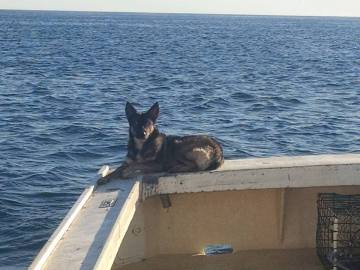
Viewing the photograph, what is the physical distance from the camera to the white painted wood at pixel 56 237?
4441mm

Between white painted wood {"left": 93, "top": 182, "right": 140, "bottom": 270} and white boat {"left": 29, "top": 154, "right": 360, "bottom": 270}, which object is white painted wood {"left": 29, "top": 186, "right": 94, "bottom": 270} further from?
white painted wood {"left": 93, "top": 182, "right": 140, "bottom": 270}

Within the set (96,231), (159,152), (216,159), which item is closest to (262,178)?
(216,159)

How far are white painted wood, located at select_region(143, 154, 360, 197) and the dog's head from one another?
53.4 inches

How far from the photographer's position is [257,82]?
35344 mm

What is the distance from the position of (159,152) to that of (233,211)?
110 cm

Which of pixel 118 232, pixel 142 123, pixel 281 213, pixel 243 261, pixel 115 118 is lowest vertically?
pixel 115 118

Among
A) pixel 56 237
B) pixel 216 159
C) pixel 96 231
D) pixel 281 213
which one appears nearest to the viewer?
pixel 56 237

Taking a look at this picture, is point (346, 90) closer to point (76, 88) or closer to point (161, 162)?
point (76, 88)

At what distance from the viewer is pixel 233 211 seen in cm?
719

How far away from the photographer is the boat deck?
6.94m

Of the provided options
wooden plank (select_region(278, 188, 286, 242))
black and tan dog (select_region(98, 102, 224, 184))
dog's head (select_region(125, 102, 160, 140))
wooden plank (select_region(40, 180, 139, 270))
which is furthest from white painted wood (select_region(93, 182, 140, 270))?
wooden plank (select_region(278, 188, 286, 242))

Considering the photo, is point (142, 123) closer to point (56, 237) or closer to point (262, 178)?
point (262, 178)

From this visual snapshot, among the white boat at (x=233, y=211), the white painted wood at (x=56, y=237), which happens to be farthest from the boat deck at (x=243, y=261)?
the white painted wood at (x=56, y=237)

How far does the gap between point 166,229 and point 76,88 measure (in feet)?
80.6
